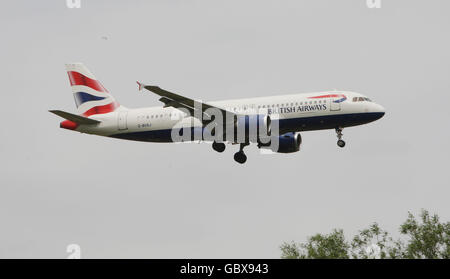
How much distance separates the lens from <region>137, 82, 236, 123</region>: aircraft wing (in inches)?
2201

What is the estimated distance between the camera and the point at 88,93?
2736 inches

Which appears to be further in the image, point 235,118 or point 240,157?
point 240,157

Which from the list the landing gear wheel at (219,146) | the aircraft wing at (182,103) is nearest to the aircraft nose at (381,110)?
the aircraft wing at (182,103)

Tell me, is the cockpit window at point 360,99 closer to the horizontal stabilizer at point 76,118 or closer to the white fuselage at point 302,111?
the white fuselage at point 302,111

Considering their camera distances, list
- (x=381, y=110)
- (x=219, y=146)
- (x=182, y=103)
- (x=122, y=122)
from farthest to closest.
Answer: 1. (x=219, y=146)
2. (x=122, y=122)
3. (x=381, y=110)
4. (x=182, y=103)

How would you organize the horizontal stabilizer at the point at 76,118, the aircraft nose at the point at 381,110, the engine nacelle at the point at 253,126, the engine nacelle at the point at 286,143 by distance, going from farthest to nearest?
the engine nacelle at the point at 286,143
the horizontal stabilizer at the point at 76,118
the aircraft nose at the point at 381,110
the engine nacelle at the point at 253,126

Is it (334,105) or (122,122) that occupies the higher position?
(122,122)

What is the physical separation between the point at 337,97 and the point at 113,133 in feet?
52.9

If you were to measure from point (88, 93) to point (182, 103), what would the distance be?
12.5 metres

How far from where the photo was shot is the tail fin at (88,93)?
68.1 meters

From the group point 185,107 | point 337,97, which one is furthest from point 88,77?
point 337,97

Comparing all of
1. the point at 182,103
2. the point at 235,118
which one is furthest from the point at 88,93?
the point at 235,118

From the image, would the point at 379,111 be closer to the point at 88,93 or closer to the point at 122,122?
the point at 122,122
